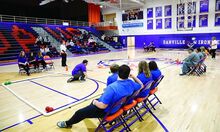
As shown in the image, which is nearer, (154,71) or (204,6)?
(154,71)

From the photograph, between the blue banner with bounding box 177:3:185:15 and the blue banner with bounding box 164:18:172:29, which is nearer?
the blue banner with bounding box 177:3:185:15

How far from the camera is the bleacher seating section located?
46.0ft

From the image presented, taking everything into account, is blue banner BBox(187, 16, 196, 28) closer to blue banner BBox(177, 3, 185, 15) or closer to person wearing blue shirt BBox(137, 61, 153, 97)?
blue banner BBox(177, 3, 185, 15)

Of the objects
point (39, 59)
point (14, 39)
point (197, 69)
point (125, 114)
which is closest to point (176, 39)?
point (197, 69)

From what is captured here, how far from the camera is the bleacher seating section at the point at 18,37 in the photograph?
1402 centimetres

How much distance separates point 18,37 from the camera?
15.9 meters

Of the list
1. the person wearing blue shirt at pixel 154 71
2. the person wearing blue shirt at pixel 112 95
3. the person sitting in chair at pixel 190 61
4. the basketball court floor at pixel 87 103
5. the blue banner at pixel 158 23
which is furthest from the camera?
the blue banner at pixel 158 23

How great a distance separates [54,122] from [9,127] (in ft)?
2.69

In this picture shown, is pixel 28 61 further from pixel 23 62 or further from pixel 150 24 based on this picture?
pixel 150 24

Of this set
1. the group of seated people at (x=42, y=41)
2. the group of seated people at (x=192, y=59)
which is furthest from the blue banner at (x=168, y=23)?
the group of seated people at (x=192, y=59)

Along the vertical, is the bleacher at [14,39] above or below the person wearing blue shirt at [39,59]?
above

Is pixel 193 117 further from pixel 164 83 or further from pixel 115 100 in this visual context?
pixel 164 83

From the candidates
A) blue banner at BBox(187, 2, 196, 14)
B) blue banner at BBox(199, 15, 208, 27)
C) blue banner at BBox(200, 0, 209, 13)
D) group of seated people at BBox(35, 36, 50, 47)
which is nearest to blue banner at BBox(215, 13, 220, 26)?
blue banner at BBox(199, 15, 208, 27)

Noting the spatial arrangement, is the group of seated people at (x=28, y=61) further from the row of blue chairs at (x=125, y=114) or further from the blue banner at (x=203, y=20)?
the blue banner at (x=203, y=20)
